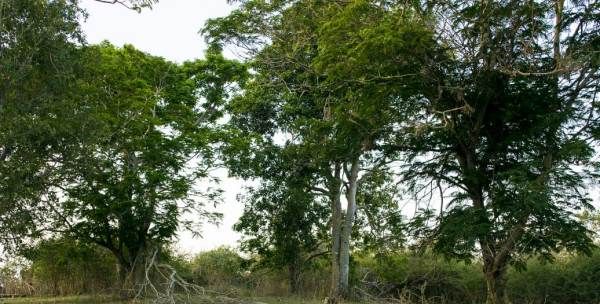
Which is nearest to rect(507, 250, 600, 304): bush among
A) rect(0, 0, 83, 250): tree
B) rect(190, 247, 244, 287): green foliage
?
rect(190, 247, 244, 287): green foliage

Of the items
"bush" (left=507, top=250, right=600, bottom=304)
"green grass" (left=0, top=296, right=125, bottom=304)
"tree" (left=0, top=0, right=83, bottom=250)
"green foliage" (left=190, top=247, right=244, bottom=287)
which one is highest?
"tree" (left=0, top=0, right=83, bottom=250)

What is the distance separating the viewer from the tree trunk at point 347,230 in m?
20.5

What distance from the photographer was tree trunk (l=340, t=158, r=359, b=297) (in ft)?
67.3

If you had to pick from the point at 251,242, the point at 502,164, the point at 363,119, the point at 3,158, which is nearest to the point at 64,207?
the point at 3,158

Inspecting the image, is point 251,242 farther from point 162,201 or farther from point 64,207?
point 64,207

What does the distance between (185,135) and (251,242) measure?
5.45 metres

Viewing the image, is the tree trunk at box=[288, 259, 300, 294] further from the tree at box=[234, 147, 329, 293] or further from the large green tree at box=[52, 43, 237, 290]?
the large green tree at box=[52, 43, 237, 290]

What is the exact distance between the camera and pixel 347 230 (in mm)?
20812

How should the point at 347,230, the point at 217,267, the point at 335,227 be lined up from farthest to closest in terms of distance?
the point at 217,267 → the point at 335,227 → the point at 347,230

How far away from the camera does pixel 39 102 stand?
11.9m

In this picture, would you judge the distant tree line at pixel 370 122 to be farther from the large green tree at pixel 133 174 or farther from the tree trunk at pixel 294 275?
the tree trunk at pixel 294 275

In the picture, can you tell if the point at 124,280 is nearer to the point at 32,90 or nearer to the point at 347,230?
the point at 347,230

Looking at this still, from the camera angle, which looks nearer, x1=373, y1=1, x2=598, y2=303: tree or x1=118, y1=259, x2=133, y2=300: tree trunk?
x1=373, y1=1, x2=598, y2=303: tree

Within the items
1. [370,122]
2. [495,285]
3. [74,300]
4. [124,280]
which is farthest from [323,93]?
[74,300]
